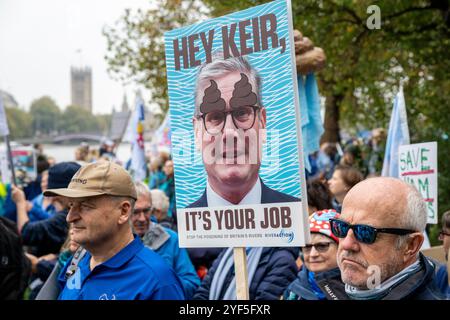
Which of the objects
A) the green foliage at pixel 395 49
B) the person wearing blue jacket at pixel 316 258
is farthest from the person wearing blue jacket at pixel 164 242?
the green foliage at pixel 395 49

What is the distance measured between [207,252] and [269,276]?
1.41 metres

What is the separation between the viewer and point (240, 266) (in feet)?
11.1

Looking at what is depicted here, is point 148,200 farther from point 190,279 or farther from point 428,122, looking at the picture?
point 428,122

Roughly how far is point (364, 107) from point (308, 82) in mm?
9932

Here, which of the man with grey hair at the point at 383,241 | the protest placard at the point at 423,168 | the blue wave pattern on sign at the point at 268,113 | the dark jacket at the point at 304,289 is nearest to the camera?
the man with grey hair at the point at 383,241

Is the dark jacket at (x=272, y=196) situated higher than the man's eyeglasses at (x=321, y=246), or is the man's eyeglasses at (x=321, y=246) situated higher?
the dark jacket at (x=272, y=196)

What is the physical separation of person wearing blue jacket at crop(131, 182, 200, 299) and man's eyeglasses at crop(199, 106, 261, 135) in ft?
5.37

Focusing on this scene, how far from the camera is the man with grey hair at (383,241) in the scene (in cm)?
262

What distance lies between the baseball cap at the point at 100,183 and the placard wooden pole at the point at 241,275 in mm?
645

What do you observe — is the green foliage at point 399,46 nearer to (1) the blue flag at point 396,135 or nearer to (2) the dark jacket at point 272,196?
(1) the blue flag at point 396,135

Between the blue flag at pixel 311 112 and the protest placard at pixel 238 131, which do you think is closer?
the protest placard at pixel 238 131

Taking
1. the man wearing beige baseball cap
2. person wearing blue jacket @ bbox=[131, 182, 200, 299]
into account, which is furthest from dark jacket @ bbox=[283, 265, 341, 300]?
person wearing blue jacket @ bbox=[131, 182, 200, 299]

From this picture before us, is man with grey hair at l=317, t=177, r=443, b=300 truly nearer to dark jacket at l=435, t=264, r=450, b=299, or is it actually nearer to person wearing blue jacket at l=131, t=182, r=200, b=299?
dark jacket at l=435, t=264, r=450, b=299

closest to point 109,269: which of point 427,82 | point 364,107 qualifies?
point 427,82
